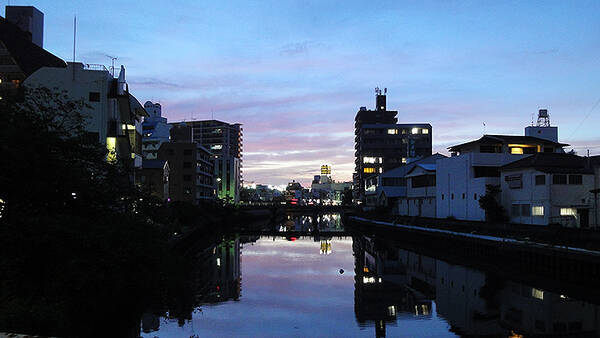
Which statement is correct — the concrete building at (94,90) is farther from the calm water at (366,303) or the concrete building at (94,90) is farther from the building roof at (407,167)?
the building roof at (407,167)

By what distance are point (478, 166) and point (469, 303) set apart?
29685mm

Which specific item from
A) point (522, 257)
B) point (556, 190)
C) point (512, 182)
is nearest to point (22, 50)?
point (522, 257)

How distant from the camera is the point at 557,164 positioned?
44.7m

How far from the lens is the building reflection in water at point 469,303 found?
2302cm

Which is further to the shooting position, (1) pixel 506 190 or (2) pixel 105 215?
(1) pixel 506 190

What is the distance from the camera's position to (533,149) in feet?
188

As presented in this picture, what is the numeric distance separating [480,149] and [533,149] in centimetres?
615

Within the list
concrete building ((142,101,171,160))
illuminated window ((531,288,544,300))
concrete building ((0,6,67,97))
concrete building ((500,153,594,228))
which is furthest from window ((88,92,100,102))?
concrete building ((142,101,171,160))

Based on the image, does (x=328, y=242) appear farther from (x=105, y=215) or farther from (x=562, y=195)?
(x=105, y=215)

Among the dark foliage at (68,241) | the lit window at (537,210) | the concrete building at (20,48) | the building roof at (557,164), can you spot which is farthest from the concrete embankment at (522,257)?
the concrete building at (20,48)

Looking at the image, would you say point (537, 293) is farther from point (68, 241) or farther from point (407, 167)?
point (407, 167)

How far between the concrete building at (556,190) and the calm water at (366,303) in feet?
31.6

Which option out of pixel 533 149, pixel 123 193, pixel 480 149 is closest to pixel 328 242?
pixel 480 149

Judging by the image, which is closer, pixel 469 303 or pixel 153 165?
pixel 469 303
